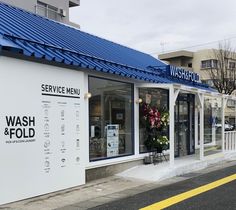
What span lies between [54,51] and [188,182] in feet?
16.3

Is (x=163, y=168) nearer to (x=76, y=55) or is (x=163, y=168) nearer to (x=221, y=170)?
(x=221, y=170)

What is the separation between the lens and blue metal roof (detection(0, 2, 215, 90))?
9.26 metres

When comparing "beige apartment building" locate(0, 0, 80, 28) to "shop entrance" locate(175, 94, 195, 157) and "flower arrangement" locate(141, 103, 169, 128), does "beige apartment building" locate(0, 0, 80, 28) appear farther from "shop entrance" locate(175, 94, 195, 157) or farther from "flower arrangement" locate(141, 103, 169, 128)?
"flower arrangement" locate(141, 103, 169, 128)

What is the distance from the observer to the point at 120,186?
1074 cm

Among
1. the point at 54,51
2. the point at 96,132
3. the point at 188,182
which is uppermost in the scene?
the point at 54,51

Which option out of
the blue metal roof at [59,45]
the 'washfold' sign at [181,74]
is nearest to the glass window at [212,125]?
the 'washfold' sign at [181,74]

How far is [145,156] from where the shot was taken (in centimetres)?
1381

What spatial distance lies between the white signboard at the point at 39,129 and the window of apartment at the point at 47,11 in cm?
1616

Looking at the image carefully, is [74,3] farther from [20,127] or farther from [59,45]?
[20,127]

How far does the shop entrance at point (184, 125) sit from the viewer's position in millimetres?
16328

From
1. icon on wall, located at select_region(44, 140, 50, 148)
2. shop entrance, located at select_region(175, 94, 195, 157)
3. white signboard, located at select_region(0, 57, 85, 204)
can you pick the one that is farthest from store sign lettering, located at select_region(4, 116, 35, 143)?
shop entrance, located at select_region(175, 94, 195, 157)

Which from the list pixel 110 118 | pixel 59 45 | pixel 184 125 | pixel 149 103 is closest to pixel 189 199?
pixel 110 118

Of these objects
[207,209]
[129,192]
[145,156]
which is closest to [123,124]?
[145,156]

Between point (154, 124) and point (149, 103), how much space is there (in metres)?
0.84
